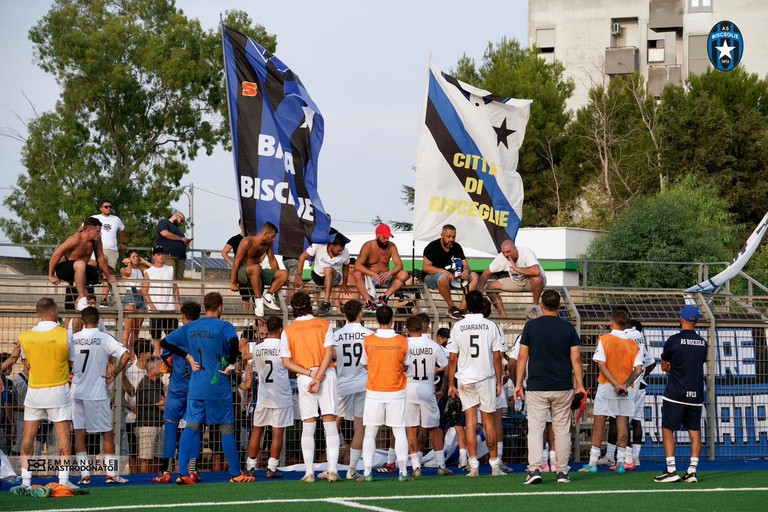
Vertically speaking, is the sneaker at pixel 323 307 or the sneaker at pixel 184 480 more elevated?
the sneaker at pixel 323 307

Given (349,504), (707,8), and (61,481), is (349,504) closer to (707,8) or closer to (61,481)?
(61,481)

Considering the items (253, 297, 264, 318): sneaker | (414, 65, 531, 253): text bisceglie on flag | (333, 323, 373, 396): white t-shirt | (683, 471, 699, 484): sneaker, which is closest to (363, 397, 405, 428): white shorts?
(333, 323, 373, 396): white t-shirt

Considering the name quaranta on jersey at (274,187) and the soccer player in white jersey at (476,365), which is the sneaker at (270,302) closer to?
the name quaranta on jersey at (274,187)

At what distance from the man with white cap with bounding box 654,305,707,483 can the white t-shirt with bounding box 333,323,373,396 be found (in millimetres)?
3663

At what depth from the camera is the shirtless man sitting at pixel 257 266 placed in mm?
16839

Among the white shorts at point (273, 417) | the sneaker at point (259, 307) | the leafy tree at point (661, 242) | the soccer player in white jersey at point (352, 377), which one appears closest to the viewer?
the soccer player in white jersey at point (352, 377)

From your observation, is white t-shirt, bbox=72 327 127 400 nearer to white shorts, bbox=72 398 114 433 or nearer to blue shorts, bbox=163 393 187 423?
white shorts, bbox=72 398 114 433

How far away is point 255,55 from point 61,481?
7.59 metres

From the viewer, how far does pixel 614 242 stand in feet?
136

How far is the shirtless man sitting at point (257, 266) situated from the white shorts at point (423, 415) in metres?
3.01

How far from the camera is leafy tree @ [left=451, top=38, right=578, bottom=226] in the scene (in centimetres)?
5822

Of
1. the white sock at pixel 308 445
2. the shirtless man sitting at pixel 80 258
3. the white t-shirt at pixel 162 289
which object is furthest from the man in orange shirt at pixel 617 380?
the shirtless man sitting at pixel 80 258

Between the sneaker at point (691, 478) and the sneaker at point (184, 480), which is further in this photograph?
the sneaker at point (691, 478)

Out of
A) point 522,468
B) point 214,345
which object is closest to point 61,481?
point 214,345
